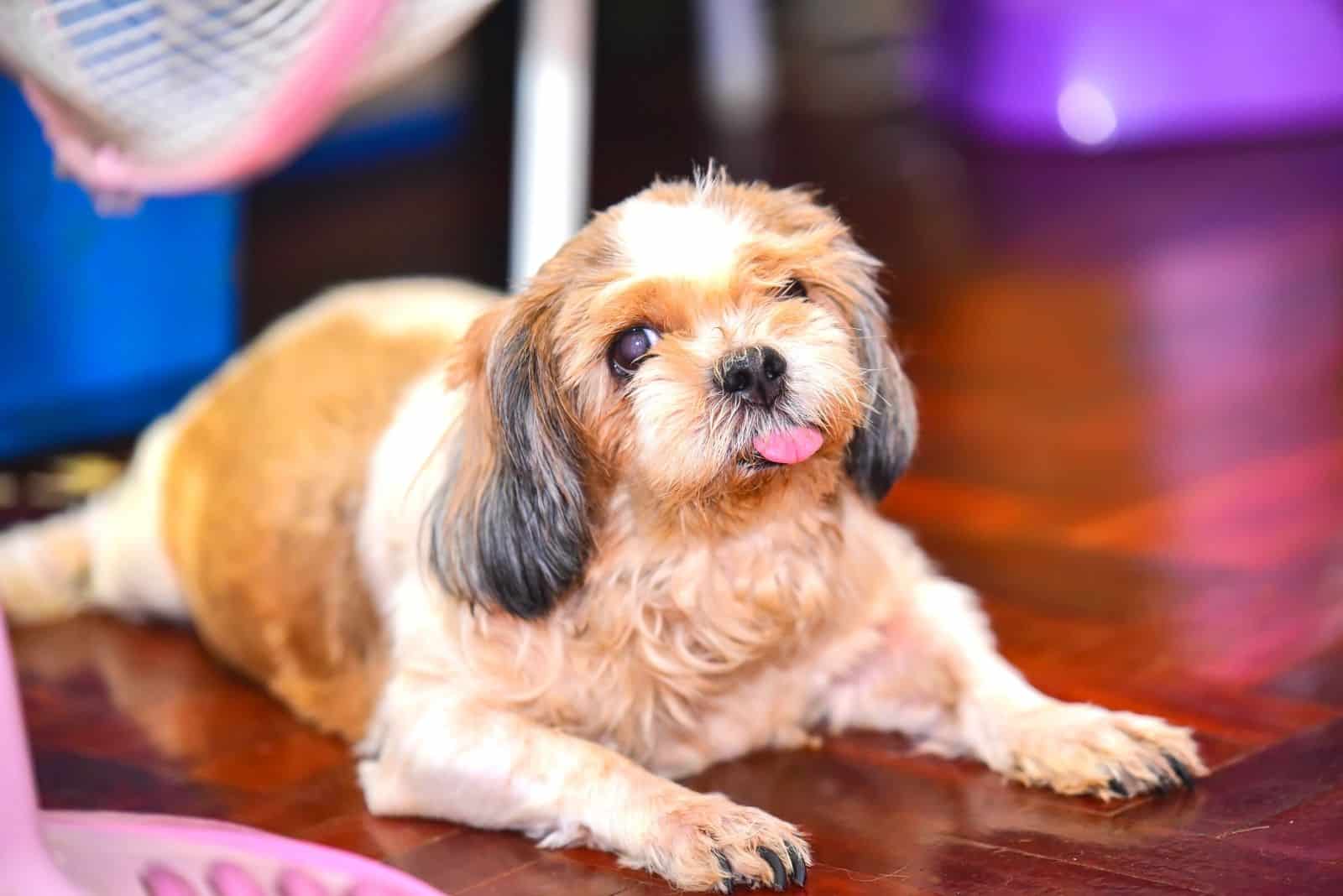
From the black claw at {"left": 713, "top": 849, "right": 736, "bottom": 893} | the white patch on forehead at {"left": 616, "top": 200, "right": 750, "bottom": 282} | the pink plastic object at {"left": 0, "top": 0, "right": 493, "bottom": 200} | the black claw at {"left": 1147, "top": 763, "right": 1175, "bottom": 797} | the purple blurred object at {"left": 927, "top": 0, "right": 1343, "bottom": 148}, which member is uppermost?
the purple blurred object at {"left": 927, "top": 0, "right": 1343, "bottom": 148}

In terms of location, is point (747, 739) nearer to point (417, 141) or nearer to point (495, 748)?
point (495, 748)

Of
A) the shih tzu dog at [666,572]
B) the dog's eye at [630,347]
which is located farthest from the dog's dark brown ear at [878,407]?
the dog's eye at [630,347]

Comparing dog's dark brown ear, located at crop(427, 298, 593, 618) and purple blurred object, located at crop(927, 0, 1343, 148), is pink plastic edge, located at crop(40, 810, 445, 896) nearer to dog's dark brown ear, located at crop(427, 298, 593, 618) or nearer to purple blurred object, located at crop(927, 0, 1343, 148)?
dog's dark brown ear, located at crop(427, 298, 593, 618)

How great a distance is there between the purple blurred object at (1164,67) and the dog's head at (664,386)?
4.45 meters

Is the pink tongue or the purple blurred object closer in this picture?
the pink tongue

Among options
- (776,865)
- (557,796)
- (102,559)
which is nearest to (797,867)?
(776,865)

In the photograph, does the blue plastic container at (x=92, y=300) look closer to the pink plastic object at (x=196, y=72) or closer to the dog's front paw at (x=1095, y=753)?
the pink plastic object at (x=196, y=72)

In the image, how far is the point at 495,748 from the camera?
2.12 m

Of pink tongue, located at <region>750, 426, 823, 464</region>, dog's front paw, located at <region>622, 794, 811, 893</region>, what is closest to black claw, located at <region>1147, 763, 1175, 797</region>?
dog's front paw, located at <region>622, 794, 811, 893</region>

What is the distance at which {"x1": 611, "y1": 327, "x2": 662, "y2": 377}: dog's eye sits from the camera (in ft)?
6.64

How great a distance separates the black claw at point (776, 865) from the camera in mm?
1926

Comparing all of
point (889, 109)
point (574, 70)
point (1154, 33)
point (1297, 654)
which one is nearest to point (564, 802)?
point (1297, 654)

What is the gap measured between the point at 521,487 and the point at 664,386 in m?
0.21

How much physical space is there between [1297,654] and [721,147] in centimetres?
464
